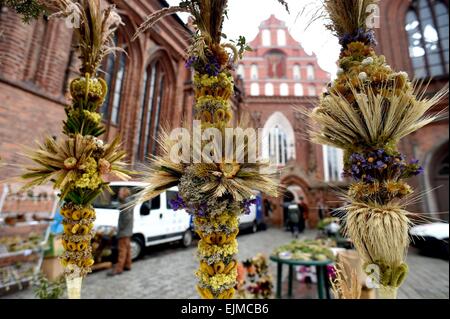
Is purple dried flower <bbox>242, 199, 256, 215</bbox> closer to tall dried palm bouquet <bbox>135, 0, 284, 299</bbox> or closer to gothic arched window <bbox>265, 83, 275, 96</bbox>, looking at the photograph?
tall dried palm bouquet <bbox>135, 0, 284, 299</bbox>

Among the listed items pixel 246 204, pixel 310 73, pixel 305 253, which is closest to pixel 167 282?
pixel 305 253

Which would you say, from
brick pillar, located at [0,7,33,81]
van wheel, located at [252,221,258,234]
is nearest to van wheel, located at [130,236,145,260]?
brick pillar, located at [0,7,33,81]

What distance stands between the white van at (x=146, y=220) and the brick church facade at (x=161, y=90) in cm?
226

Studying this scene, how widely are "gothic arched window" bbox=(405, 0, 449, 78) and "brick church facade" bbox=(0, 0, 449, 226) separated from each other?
0.14ft

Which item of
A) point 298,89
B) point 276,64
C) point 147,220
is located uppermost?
point 276,64

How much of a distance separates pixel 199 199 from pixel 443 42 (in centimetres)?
1776

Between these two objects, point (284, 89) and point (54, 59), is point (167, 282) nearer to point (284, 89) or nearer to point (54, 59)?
point (54, 59)

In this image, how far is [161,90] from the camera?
12.9 m

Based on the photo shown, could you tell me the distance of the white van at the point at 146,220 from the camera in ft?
21.6

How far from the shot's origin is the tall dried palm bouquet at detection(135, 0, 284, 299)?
1370 mm

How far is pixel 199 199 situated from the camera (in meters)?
1.37

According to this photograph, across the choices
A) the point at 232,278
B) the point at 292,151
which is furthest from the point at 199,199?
the point at 292,151

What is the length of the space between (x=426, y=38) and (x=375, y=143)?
17.0 m

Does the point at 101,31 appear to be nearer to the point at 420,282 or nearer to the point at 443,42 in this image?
the point at 420,282
